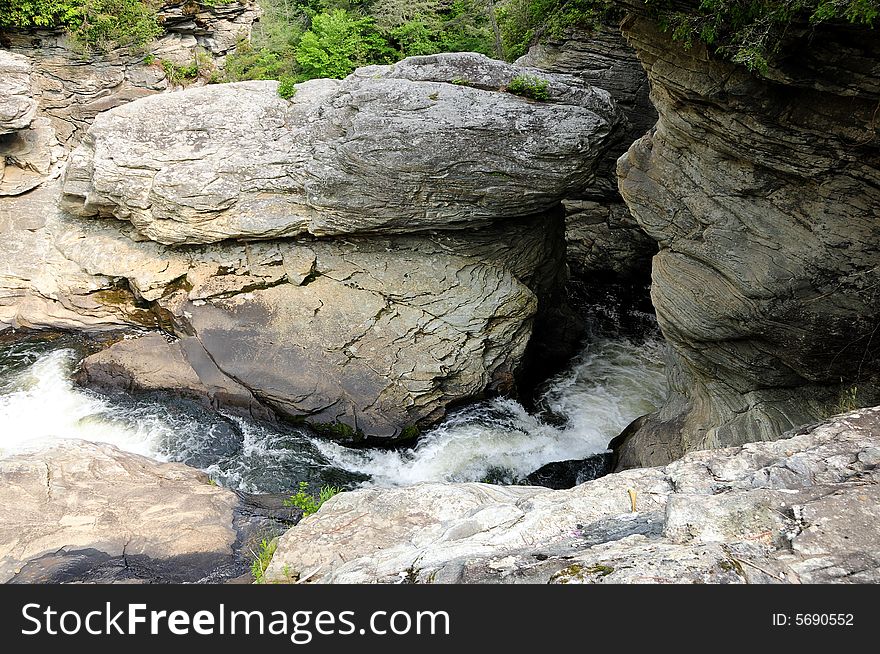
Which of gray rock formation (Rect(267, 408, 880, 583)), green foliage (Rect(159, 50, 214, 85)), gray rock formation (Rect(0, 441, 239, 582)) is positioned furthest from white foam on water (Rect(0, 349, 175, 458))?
green foliage (Rect(159, 50, 214, 85))

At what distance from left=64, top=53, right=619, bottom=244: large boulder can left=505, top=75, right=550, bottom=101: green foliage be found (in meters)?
0.22

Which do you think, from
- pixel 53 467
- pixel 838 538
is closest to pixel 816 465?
pixel 838 538

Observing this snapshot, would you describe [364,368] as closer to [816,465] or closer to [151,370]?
[151,370]

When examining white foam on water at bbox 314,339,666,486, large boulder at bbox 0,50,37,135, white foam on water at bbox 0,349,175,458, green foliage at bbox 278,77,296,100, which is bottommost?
white foam on water at bbox 0,349,175,458

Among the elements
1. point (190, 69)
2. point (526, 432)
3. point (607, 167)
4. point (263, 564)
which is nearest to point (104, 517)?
point (263, 564)

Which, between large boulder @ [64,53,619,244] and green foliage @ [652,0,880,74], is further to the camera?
→ large boulder @ [64,53,619,244]

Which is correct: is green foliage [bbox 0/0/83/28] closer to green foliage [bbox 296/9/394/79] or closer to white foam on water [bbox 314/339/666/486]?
green foliage [bbox 296/9/394/79]

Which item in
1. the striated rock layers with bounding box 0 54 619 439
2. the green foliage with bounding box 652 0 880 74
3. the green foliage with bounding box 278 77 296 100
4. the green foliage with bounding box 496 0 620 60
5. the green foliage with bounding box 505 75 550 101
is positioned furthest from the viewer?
the green foliage with bounding box 496 0 620 60

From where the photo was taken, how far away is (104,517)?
9.70 m

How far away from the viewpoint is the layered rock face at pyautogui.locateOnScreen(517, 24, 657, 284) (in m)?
17.1

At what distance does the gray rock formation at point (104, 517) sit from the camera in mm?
8789

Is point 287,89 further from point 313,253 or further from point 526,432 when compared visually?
point 526,432

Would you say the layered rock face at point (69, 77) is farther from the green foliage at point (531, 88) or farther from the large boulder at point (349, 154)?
the green foliage at point (531, 88)

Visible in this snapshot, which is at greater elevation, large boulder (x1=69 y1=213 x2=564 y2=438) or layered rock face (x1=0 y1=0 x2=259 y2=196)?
layered rock face (x1=0 y1=0 x2=259 y2=196)
